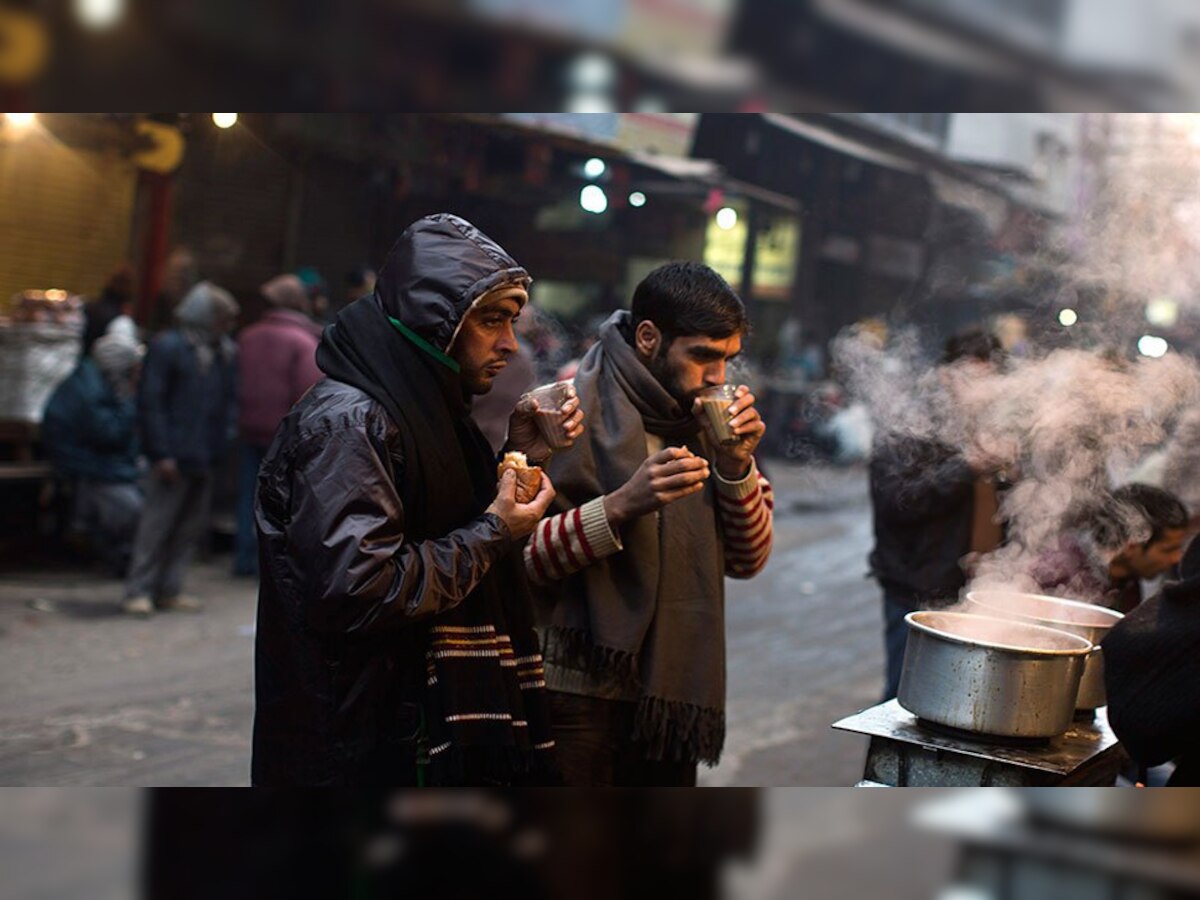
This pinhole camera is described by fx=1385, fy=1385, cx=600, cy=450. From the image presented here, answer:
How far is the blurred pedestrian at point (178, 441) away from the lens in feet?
24.9

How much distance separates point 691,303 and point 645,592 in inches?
25.7

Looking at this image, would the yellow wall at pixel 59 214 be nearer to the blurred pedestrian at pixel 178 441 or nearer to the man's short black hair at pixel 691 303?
the blurred pedestrian at pixel 178 441

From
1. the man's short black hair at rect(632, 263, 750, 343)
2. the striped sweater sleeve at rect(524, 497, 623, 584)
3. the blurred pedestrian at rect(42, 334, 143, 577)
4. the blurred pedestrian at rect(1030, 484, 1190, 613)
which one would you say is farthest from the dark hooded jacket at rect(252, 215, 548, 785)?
the blurred pedestrian at rect(42, 334, 143, 577)

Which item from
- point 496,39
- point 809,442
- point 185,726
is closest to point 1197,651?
point 496,39

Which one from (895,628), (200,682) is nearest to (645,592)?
(895,628)

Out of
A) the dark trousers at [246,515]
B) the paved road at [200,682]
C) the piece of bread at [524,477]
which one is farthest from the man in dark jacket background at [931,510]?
the dark trousers at [246,515]

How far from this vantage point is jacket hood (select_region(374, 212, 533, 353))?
243cm

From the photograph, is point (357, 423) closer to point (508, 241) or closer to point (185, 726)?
point (185, 726)

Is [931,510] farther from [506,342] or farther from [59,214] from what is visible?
[59,214]

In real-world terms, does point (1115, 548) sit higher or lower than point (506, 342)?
lower

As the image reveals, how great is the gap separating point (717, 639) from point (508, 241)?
Result: 4842mm

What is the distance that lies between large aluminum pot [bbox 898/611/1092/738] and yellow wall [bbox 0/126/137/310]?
8.41m

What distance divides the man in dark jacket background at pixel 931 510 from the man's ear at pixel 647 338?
6.61ft

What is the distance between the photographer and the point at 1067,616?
11.9ft
